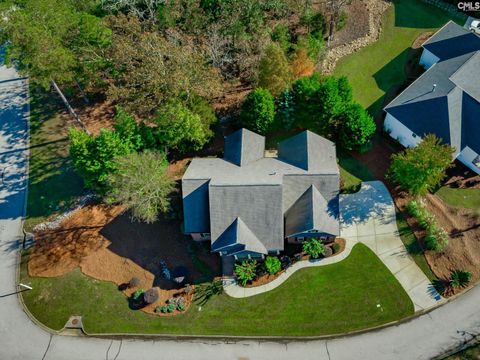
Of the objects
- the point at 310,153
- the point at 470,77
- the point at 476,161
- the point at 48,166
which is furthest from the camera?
the point at 48,166

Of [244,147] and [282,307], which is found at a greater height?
[244,147]

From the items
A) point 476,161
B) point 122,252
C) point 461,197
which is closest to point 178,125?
point 122,252

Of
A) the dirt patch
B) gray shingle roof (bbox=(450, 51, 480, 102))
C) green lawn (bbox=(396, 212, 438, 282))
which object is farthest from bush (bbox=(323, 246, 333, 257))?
gray shingle roof (bbox=(450, 51, 480, 102))

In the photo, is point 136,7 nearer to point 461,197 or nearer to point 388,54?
point 388,54

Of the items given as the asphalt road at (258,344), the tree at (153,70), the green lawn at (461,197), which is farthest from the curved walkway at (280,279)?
the tree at (153,70)

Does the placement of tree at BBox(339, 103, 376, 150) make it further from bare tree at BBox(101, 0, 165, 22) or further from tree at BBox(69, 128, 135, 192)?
bare tree at BBox(101, 0, 165, 22)

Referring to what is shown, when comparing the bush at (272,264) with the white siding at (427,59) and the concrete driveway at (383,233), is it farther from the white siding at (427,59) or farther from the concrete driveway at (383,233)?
the white siding at (427,59)
